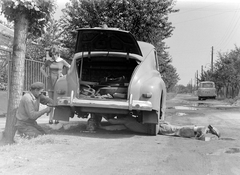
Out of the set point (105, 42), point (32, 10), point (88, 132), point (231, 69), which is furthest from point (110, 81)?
point (231, 69)

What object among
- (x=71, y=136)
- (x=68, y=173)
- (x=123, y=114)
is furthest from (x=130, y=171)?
(x=123, y=114)

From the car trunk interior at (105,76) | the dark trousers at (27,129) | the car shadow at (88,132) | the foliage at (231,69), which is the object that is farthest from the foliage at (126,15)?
the foliage at (231,69)

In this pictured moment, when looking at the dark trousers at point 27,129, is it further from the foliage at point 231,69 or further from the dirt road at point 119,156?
the foliage at point 231,69

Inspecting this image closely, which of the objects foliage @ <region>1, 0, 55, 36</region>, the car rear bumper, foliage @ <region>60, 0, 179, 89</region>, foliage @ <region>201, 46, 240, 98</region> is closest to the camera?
foliage @ <region>1, 0, 55, 36</region>

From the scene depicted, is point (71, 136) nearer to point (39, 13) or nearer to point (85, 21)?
point (39, 13)

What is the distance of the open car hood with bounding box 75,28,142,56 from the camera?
23.4 feet

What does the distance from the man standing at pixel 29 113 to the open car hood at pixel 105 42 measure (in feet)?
5.00

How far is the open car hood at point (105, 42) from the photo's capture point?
23.4 feet

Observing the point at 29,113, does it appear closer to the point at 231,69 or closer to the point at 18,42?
the point at 18,42

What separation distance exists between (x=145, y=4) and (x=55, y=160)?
14524mm

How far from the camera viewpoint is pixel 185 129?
6953 mm

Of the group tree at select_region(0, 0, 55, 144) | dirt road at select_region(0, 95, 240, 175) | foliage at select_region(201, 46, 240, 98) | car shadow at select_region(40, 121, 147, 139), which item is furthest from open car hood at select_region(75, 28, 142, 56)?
foliage at select_region(201, 46, 240, 98)

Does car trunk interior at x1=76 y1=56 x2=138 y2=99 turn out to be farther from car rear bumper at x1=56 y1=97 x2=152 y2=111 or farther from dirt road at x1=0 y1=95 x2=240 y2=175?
dirt road at x1=0 y1=95 x2=240 y2=175

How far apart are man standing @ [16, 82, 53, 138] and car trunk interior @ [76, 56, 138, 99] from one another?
102cm
